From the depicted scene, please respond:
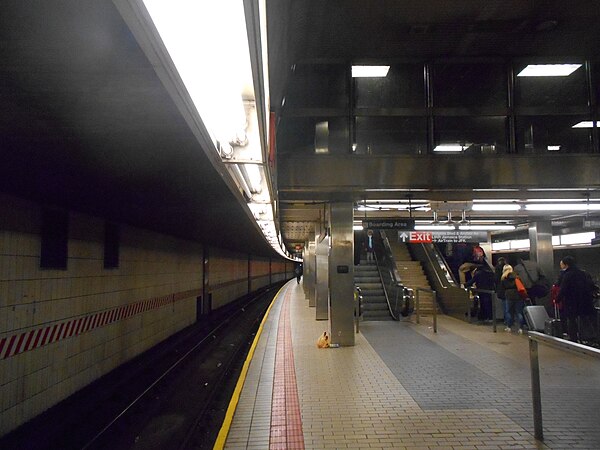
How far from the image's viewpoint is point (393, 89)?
8469mm

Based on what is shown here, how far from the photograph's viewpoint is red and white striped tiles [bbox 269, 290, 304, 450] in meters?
3.91

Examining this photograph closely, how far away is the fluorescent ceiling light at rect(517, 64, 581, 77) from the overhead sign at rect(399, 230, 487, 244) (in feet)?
12.8

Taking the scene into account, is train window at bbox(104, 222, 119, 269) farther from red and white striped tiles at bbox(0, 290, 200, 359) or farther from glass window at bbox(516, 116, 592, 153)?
glass window at bbox(516, 116, 592, 153)

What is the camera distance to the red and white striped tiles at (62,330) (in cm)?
465

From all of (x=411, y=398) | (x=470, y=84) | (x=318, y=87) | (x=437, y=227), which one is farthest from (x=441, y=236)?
(x=411, y=398)

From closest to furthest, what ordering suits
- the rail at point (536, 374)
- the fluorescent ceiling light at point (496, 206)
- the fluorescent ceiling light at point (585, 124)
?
the rail at point (536, 374) < the fluorescent ceiling light at point (585, 124) < the fluorescent ceiling light at point (496, 206)

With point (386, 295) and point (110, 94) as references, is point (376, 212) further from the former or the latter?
point (110, 94)

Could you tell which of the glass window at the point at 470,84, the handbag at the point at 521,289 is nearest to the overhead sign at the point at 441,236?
the handbag at the point at 521,289

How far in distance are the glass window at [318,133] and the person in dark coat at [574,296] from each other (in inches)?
165

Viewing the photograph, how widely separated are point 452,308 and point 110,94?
40.4 feet

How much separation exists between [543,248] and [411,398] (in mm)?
9003

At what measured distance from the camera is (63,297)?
5.82 metres

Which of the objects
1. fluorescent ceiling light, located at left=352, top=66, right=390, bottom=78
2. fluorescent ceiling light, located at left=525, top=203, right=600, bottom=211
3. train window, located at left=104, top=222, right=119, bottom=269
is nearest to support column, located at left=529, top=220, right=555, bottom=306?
fluorescent ceiling light, located at left=525, top=203, right=600, bottom=211

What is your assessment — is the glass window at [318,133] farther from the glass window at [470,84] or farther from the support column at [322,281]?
the support column at [322,281]
